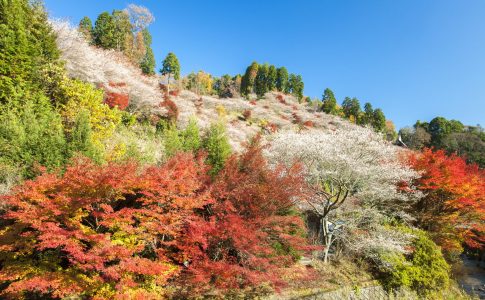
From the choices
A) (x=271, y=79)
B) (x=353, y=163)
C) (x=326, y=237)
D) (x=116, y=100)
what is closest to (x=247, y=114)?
(x=271, y=79)

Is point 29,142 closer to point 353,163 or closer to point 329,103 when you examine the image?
point 353,163

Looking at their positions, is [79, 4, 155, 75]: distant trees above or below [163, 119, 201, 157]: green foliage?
above

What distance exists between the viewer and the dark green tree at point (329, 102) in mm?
55906

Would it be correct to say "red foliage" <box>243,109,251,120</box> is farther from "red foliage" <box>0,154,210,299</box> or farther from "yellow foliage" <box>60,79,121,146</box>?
"red foliage" <box>0,154,210,299</box>

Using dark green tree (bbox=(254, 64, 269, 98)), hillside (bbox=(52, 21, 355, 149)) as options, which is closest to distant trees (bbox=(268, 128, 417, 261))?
hillside (bbox=(52, 21, 355, 149))

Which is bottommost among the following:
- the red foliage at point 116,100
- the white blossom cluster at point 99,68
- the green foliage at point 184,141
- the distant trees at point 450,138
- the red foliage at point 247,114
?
the green foliage at point 184,141

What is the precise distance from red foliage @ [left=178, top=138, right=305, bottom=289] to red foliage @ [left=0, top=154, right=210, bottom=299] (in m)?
0.74

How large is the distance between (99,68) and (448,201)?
26.6m

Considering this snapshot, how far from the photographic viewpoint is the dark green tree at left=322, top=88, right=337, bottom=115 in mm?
55906

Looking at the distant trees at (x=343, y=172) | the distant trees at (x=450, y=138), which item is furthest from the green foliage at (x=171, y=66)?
the distant trees at (x=450, y=138)

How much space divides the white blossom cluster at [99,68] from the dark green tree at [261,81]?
35644 mm

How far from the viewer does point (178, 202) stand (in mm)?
7922

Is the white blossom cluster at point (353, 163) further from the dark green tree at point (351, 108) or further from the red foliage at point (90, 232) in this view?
the dark green tree at point (351, 108)

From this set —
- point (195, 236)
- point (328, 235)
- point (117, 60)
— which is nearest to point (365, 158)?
point (328, 235)
